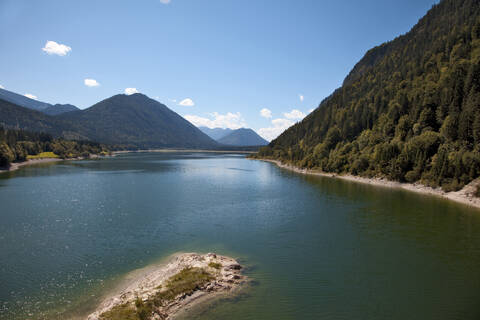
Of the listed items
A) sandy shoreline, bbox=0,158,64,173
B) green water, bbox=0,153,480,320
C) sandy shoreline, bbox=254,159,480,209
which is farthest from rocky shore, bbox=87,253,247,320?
sandy shoreline, bbox=0,158,64,173

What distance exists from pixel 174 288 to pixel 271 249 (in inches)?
627

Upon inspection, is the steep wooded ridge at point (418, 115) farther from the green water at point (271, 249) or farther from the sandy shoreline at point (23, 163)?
the sandy shoreline at point (23, 163)

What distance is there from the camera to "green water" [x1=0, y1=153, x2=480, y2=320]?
2267cm

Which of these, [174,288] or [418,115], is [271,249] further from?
[418,115]

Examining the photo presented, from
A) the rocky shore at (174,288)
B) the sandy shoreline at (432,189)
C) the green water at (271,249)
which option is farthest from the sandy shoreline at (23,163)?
the sandy shoreline at (432,189)

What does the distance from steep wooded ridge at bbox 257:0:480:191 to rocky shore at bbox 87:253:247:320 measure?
69.4 meters

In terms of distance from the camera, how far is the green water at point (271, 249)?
2267 cm

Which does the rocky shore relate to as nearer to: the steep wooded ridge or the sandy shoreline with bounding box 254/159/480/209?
the sandy shoreline with bounding box 254/159/480/209

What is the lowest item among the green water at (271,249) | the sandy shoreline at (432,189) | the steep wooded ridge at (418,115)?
the green water at (271,249)

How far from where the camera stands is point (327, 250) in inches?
1384

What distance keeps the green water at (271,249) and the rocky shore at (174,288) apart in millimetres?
2015

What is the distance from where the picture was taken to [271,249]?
35.4 meters

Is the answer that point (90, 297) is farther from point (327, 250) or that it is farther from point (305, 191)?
point (305, 191)

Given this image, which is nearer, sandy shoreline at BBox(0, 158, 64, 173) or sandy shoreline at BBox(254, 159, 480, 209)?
sandy shoreline at BBox(254, 159, 480, 209)
